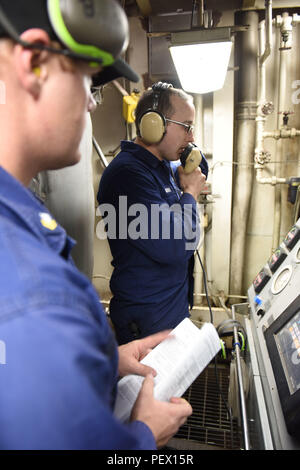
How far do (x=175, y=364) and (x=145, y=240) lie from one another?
2.02 ft

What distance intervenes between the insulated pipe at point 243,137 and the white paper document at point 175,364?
77.0 inches

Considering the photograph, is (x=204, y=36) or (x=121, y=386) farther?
(x=204, y=36)

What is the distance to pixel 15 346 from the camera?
351 mm

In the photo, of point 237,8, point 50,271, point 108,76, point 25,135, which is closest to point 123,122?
point 237,8

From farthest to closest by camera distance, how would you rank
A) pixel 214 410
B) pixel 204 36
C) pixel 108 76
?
pixel 214 410 < pixel 204 36 < pixel 108 76

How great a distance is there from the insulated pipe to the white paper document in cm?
196

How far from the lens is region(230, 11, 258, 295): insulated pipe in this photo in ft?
8.01

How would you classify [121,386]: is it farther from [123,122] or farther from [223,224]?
[123,122]

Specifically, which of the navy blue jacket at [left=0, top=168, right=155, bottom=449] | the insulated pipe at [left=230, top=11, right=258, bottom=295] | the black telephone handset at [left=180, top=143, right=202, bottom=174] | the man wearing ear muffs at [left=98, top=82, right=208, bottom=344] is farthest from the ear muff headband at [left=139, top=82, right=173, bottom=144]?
the insulated pipe at [left=230, top=11, right=258, bottom=295]

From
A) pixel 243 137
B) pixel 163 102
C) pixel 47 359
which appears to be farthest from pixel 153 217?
pixel 243 137

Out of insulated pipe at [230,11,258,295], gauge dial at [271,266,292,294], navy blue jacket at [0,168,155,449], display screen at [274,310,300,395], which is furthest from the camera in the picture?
insulated pipe at [230,11,258,295]

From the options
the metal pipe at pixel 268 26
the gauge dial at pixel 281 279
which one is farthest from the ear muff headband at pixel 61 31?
the metal pipe at pixel 268 26

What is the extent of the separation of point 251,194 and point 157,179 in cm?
161

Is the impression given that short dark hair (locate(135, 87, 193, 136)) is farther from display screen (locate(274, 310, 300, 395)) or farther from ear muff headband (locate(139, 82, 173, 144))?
display screen (locate(274, 310, 300, 395))
